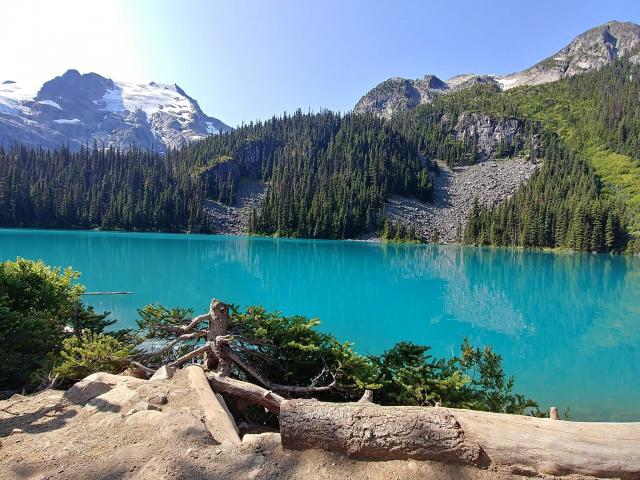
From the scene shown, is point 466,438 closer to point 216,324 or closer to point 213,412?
point 213,412

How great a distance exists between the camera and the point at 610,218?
272 feet

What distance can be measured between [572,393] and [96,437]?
13638 mm

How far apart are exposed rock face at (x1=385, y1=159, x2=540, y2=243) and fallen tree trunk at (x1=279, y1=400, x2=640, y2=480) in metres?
106

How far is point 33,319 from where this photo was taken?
23.7ft

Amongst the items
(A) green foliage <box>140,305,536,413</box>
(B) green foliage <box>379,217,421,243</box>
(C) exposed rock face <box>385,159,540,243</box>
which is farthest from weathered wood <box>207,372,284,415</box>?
(C) exposed rock face <box>385,159,540,243</box>

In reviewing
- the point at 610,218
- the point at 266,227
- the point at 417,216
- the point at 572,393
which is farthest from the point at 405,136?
the point at 572,393

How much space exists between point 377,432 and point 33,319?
→ 22.9 feet

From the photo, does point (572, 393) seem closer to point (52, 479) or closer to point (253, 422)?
point (253, 422)

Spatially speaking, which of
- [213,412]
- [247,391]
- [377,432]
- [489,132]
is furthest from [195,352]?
[489,132]

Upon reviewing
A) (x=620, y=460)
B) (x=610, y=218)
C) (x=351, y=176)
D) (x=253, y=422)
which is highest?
(x=351, y=176)

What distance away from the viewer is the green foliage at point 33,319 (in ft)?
22.9

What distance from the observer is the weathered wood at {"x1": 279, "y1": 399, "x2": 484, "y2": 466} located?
366 cm

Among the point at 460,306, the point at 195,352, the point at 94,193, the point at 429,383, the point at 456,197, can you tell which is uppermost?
the point at 456,197

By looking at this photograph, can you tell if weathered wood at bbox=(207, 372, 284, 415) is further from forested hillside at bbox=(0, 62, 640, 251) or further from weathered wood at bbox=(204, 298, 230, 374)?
forested hillside at bbox=(0, 62, 640, 251)
